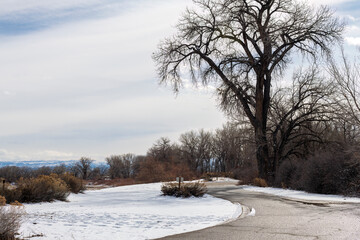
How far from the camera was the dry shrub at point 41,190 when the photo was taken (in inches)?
505

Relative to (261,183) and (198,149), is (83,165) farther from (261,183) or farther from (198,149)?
(261,183)

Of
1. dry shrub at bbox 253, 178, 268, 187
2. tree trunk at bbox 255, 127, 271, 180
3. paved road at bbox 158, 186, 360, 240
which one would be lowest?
paved road at bbox 158, 186, 360, 240

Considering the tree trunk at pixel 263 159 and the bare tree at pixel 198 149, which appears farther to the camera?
the bare tree at pixel 198 149

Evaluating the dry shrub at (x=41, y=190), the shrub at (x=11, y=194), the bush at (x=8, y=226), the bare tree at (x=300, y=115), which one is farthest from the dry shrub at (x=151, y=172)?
the bush at (x=8, y=226)

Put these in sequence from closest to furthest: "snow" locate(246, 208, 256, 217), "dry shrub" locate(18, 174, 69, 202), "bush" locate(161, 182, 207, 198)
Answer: "snow" locate(246, 208, 256, 217), "dry shrub" locate(18, 174, 69, 202), "bush" locate(161, 182, 207, 198)

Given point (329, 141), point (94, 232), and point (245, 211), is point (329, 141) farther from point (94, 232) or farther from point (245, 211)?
point (94, 232)

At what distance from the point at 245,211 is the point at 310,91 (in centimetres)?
1958

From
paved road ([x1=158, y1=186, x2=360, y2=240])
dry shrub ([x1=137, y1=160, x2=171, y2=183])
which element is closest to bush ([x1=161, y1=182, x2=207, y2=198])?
paved road ([x1=158, y1=186, x2=360, y2=240])

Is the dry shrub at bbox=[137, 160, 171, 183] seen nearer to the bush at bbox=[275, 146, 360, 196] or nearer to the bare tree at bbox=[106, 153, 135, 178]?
the bush at bbox=[275, 146, 360, 196]

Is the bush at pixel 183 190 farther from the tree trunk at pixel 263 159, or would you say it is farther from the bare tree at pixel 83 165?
the bare tree at pixel 83 165

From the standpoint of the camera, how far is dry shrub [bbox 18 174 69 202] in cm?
1282

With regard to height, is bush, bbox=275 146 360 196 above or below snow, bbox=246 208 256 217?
above

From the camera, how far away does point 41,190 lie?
1316 cm

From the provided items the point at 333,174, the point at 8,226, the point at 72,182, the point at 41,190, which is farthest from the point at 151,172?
the point at 8,226
